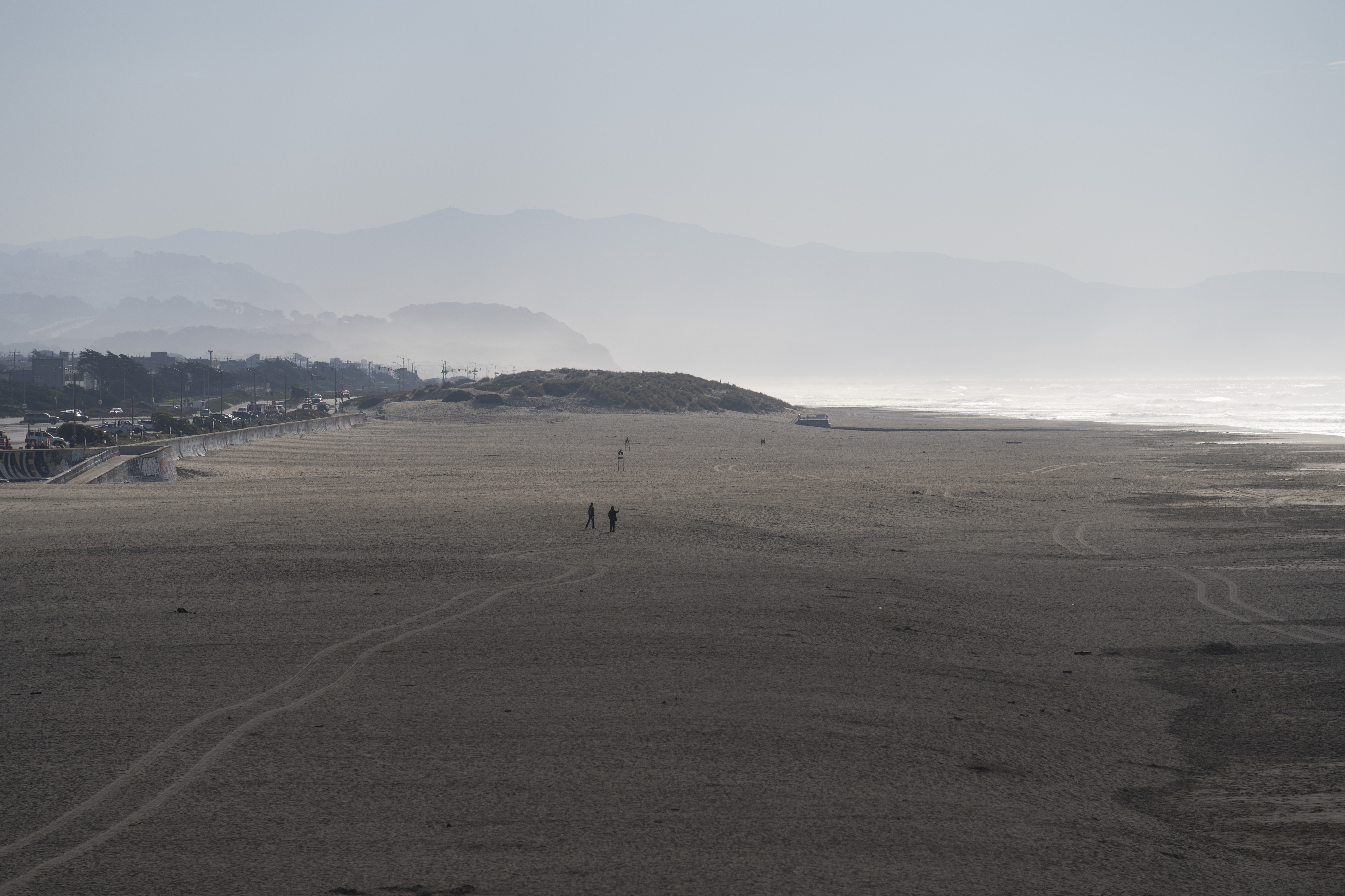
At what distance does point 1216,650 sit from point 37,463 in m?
44.2

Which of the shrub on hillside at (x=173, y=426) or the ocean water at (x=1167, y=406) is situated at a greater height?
the ocean water at (x=1167, y=406)

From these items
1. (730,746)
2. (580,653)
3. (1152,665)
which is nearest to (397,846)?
(730,746)

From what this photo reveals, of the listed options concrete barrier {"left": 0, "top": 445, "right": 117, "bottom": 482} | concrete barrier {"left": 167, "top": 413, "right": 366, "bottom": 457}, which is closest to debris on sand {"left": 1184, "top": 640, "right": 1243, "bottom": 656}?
concrete barrier {"left": 0, "top": 445, "right": 117, "bottom": 482}

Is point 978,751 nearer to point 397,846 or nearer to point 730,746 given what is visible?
point 730,746

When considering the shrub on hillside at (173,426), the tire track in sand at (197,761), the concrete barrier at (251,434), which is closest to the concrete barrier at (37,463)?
the concrete barrier at (251,434)

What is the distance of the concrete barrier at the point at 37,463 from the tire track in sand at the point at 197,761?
3061cm

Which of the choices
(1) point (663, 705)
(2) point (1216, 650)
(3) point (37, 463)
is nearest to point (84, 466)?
(3) point (37, 463)

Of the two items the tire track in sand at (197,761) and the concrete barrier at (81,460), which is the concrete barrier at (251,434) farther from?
the tire track in sand at (197,761)

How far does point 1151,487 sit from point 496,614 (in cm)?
3293

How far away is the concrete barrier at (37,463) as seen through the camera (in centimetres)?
3866

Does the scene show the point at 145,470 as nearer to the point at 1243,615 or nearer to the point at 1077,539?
the point at 1077,539

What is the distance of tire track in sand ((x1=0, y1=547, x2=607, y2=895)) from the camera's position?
803 centimetres

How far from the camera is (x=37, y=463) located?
1561 inches

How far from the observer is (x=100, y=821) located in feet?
28.1
